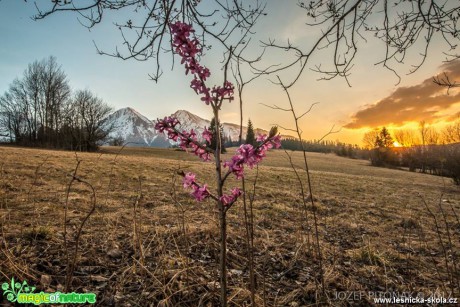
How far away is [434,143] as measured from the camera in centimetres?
7731

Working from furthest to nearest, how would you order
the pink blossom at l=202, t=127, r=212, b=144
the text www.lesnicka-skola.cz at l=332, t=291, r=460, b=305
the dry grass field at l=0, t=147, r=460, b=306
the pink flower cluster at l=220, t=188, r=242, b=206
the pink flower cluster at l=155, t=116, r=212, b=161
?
the text www.lesnicka-skola.cz at l=332, t=291, r=460, b=305 < the dry grass field at l=0, t=147, r=460, b=306 < the pink blossom at l=202, t=127, r=212, b=144 < the pink flower cluster at l=155, t=116, r=212, b=161 < the pink flower cluster at l=220, t=188, r=242, b=206

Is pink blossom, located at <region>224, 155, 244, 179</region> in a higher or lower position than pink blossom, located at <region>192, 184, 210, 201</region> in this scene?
higher

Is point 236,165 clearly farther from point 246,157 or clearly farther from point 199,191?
point 199,191

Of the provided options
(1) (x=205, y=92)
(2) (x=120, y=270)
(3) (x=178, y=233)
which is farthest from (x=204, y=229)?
(1) (x=205, y=92)

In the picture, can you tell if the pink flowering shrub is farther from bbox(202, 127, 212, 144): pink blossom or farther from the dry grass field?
the dry grass field

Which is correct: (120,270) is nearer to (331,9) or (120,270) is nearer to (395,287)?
(395,287)

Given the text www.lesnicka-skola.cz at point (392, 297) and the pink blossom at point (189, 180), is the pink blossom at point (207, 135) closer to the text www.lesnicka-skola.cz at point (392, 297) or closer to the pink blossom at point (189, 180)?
the pink blossom at point (189, 180)

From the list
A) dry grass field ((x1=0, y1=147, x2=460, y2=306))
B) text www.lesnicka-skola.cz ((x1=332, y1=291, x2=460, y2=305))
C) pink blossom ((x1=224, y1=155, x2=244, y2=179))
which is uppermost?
pink blossom ((x1=224, y1=155, x2=244, y2=179))

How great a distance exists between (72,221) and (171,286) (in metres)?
2.82

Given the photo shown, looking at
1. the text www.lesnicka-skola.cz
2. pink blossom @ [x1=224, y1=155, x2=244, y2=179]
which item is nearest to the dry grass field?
the text www.lesnicka-skola.cz

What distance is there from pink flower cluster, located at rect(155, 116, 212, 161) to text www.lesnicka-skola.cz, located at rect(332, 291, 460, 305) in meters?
2.21

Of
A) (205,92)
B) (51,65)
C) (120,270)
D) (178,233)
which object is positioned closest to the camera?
(205,92)

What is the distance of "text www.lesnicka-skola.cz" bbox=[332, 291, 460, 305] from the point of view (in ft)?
9.20

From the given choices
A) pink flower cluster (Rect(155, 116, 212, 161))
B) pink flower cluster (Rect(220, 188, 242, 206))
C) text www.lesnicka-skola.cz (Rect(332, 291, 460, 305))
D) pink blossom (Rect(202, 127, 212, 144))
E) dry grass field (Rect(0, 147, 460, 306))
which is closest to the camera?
pink flower cluster (Rect(220, 188, 242, 206))
